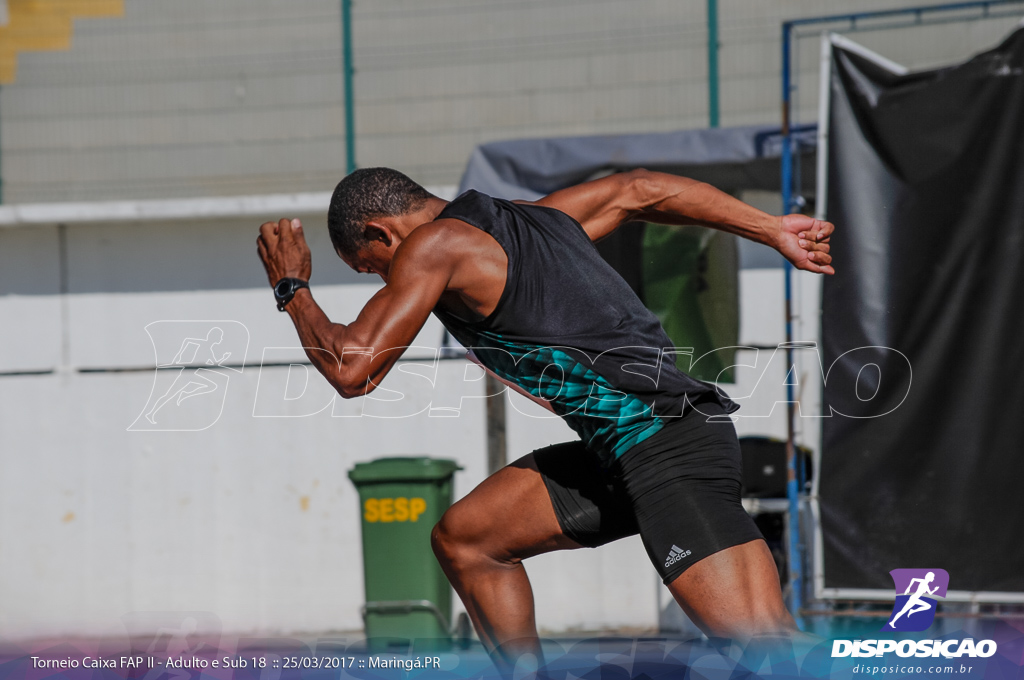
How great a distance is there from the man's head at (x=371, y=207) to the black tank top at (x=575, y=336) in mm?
195

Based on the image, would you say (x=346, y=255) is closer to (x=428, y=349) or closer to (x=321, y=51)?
(x=428, y=349)

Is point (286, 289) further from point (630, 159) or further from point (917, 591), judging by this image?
point (917, 591)

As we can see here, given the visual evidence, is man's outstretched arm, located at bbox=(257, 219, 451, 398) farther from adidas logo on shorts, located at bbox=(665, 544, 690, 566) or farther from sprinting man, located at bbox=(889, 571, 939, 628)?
sprinting man, located at bbox=(889, 571, 939, 628)

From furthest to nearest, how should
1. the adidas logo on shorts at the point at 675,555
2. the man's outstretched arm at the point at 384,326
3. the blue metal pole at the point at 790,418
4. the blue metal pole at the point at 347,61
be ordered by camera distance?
the blue metal pole at the point at 347,61 → the blue metal pole at the point at 790,418 → the adidas logo on shorts at the point at 675,555 → the man's outstretched arm at the point at 384,326

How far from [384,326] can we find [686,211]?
3.70ft

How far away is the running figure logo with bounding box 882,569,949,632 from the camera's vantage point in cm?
405

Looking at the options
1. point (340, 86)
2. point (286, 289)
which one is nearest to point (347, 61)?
point (340, 86)

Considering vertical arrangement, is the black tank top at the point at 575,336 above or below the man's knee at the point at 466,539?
above

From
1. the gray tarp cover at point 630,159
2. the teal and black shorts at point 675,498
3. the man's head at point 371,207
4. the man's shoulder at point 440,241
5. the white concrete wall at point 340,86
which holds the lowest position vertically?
the teal and black shorts at point 675,498

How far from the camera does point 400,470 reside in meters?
5.32

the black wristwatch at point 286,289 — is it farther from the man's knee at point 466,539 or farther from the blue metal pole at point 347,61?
the blue metal pole at point 347,61

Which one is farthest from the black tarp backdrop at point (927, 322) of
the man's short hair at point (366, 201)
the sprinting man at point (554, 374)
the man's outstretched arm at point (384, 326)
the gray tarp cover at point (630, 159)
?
the man's outstretched arm at point (384, 326)

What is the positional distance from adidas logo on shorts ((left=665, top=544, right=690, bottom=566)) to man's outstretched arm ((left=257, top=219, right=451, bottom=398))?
2.79 ft

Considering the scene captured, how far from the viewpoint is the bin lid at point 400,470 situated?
5.30 meters
